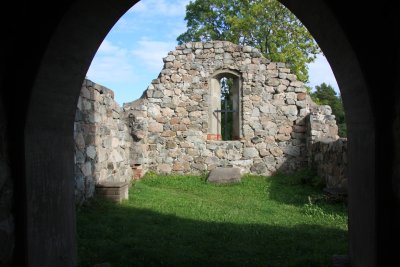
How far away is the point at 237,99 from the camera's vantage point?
438 inches

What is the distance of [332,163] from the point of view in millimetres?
7852

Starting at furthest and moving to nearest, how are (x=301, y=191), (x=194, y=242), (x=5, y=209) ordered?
(x=301, y=191) < (x=194, y=242) < (x=5, y=209)

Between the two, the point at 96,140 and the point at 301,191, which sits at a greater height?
the point at 96,140

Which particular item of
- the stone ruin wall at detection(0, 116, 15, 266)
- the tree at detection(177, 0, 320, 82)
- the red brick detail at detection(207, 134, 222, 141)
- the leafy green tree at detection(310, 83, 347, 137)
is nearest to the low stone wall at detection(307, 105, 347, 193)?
the red brick detail at detection(207, 134, 222, 141)

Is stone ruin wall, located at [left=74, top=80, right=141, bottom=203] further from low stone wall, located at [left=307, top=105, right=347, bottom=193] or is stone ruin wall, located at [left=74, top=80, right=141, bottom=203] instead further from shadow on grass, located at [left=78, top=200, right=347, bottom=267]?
low stone wall, located at [left=307, top=105, right=347, bottom=193]

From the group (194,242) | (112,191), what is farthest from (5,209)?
(112,191)

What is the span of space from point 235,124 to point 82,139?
5948 mm

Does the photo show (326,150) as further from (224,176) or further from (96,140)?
(96,140)

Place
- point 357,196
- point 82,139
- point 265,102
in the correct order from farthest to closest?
point 265,102 < point 82,139 < point 357,196

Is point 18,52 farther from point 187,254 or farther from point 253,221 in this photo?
point 253,221

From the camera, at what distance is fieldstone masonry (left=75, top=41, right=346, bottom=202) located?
1066 centimetres

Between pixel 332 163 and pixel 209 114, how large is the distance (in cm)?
→ 410

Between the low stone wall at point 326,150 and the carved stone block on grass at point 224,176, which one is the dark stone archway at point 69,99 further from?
the carved stone block on grass at point 224,176

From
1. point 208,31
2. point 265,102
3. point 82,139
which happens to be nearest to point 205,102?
point 265,102
